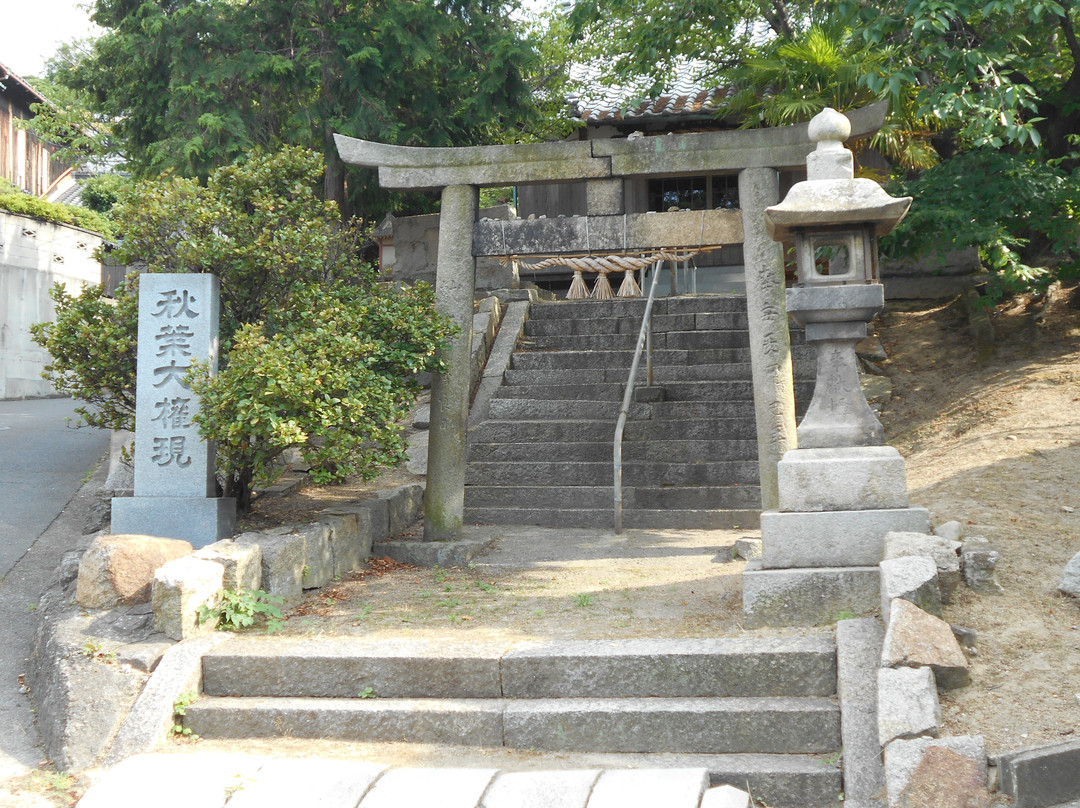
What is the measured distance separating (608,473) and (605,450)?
37cm

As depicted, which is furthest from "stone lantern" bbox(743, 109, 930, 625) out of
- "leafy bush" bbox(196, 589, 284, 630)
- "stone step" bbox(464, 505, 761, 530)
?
"stone step" bbox(464, 505, 761, 530)

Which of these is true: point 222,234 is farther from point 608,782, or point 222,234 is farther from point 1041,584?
point 1041,584

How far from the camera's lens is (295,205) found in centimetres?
716

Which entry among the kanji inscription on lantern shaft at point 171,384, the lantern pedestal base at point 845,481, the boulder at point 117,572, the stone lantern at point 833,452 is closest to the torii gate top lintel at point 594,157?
the stone lantern at point 833,452

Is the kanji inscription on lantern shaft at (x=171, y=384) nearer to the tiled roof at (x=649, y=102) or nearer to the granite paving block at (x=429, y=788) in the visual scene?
the granite paving block at (x=429, y=788)

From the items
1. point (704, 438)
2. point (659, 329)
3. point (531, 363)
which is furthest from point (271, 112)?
point (704, 438)

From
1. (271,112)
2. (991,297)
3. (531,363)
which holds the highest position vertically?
(271,112)

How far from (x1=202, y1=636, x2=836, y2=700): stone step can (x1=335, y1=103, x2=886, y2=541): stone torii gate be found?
9.09 feet

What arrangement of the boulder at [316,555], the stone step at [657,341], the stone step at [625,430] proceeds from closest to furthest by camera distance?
the boulder at [316,555]
the stone step at [625,430]
the stone step at [657,341]

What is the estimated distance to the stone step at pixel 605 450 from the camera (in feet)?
31.1

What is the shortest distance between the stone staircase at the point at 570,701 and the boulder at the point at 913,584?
44 cm

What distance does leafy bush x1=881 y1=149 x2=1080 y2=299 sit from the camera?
9.48 m

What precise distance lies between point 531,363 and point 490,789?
308 inches

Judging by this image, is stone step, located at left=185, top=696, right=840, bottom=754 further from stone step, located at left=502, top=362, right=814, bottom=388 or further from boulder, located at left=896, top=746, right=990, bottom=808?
stone step, located at left=502, top=362, right=814, bottom=388
